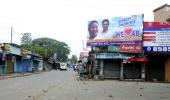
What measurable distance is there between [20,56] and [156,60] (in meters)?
31.4

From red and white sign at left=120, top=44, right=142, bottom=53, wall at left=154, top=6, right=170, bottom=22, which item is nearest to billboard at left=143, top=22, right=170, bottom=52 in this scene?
red and white sign at left=120, top=44, right=142, bottom=53

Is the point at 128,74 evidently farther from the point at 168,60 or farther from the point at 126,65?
the point at 168,60

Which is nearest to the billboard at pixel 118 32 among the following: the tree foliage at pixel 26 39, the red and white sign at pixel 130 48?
the red and white sign at pixel 130 48

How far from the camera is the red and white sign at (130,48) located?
5025 cm

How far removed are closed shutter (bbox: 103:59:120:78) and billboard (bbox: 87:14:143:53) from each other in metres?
2.16

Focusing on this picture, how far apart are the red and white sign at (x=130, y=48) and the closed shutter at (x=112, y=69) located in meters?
2.20

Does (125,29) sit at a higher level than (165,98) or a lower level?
higher

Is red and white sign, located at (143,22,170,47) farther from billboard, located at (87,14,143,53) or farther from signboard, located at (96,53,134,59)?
signboard, located at (96,53,134,59)

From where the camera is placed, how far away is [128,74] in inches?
2031

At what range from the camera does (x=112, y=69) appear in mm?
52656

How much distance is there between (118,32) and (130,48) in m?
2.48

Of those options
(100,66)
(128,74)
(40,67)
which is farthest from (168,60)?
(40,67)

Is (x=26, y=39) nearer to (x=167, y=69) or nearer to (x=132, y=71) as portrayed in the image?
(x=132, y=71)

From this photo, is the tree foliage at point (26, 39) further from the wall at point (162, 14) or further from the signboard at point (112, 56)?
the signboard at point (112, 56)
